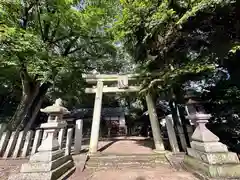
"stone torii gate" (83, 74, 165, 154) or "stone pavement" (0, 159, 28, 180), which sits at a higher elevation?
"stone torii gate" (83, 74, 165, 154)

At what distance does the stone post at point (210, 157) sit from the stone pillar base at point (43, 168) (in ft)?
9.97

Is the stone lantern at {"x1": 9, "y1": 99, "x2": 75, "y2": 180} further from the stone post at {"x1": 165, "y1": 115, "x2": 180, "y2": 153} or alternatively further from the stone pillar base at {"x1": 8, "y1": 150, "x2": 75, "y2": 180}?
the stone post at {"x1": 165, "y1": 115, "x2": 180, "y2": 153}

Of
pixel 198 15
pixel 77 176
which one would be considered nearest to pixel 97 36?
pixel 198 15

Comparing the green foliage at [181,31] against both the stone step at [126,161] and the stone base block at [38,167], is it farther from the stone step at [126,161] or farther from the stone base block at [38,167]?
the stone base block at [38,167]

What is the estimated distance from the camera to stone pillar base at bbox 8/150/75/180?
2.88 m

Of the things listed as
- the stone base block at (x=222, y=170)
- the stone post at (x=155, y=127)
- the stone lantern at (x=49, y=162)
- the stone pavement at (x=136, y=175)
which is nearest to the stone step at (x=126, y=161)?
the stone pavement at (x=136, y=175)

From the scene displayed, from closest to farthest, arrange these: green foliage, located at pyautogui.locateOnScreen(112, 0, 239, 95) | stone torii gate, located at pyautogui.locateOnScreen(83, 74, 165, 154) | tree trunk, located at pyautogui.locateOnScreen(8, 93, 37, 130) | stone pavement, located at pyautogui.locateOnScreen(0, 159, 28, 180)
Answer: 1. stone pavement, located at pyautogui.locateOnScreen(0, 159, 28, 180)
2. green foliage, located at pyautogui.locateOnScreen(112, 0, 239, 95)
3. stone torii gate, located at pyautogui.locateOnScreen(83, 74, 165, 154)
4. tree trunk, located at pyautogui.locateOnScreen(8, 93, 37, 130)

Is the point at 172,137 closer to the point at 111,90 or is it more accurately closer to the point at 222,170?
the point at 222,170

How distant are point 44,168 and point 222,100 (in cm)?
518

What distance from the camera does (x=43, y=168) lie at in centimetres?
295

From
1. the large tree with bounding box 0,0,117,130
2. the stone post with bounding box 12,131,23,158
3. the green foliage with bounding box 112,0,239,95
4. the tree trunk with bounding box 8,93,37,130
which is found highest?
the large tree with bounding box 0,0,117,130

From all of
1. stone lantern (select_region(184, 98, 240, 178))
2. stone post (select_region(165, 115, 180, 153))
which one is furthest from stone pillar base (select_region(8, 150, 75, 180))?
stone post (select_region(165, 115, 180, 153))

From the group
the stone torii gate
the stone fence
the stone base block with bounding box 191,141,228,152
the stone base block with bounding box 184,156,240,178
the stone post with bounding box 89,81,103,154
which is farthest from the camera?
the stone torii gate

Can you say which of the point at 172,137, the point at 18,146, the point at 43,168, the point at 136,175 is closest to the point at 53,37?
the point at 18,146
